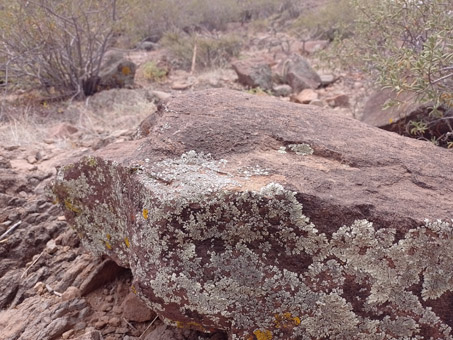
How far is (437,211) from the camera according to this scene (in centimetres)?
157

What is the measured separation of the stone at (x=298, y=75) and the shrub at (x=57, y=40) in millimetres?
3195

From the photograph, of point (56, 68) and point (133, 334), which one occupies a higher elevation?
point (133, 334)

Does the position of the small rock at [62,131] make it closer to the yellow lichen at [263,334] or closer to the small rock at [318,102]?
the small rock at [318,102]

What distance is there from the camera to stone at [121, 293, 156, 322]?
196 centimetres

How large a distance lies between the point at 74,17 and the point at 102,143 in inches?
120

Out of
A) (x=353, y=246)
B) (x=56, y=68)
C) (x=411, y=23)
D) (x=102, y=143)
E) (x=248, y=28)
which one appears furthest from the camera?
(x=248, y=28)

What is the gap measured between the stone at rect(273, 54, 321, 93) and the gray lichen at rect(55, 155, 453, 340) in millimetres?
5727

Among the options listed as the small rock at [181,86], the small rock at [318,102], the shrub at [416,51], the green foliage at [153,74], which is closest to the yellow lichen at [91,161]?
the shrub at [416,51]

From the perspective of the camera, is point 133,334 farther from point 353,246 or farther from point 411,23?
point 411,23

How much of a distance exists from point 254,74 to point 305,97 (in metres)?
1.35

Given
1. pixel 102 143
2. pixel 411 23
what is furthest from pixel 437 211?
pixel 102 143

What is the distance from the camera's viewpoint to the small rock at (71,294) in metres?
2.17

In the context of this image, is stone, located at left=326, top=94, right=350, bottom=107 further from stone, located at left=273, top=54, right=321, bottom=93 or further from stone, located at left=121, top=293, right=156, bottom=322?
stone, located at left=121, top=293, right=156, bottom=322

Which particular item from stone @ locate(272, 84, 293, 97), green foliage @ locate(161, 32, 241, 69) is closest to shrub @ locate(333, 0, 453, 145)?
stone @ locate(272, 84, 293, 97)
